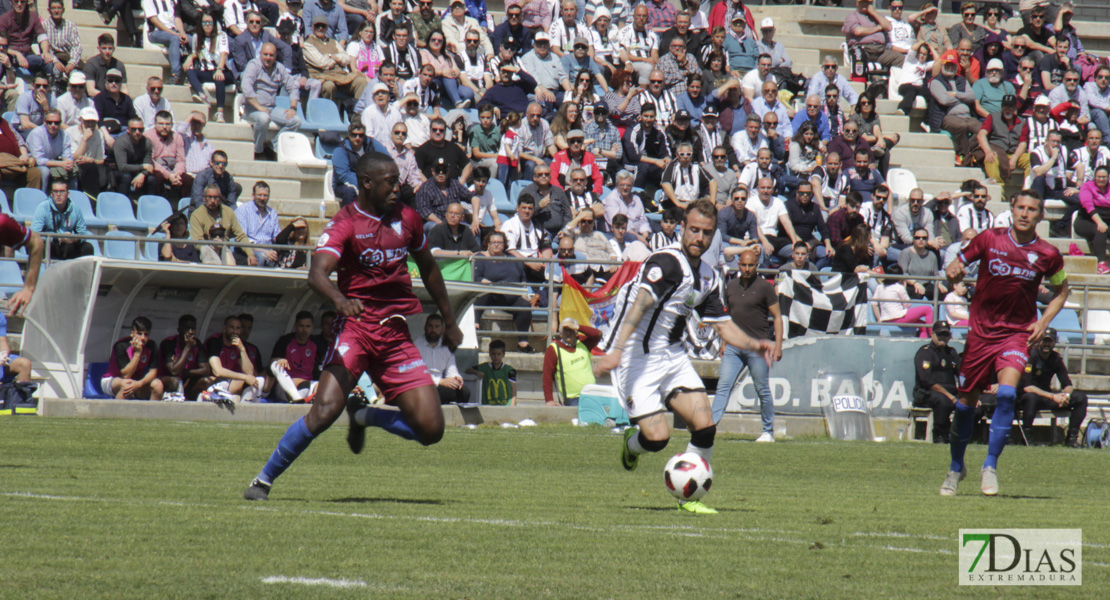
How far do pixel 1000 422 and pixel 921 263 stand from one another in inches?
438

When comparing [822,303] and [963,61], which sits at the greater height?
[963,61]

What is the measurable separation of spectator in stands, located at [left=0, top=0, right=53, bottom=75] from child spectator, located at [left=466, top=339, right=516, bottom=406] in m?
8.28

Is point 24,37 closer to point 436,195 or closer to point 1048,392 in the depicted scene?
point 436,195

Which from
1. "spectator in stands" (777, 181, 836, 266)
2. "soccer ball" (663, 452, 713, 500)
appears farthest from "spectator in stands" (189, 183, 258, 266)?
"soccer ball" (663, 452, 713, 500)

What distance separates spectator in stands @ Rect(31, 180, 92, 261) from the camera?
17.0 meters

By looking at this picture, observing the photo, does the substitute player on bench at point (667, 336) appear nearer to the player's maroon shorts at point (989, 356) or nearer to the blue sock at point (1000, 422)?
the player's maroon shorts at point (989, 356)

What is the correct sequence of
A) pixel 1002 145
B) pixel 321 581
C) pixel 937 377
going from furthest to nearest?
pixel 1002 145, pixel 937 377, pixel 321 581

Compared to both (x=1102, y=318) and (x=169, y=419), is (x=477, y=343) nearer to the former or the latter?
(x=169, y=419)

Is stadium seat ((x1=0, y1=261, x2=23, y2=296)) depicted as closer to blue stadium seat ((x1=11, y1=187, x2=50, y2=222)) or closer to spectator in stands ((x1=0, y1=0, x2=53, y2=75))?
blue stadium seat ((x1=11, y1=187, x2=50, y2=222))

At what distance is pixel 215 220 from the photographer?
715 inches

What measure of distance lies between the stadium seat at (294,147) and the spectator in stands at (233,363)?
521 cm

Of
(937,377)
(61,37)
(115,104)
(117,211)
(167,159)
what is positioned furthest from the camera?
(61,37)

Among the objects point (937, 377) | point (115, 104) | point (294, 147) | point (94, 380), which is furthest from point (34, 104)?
point (937, 377)

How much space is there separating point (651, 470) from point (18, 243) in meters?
5.56
